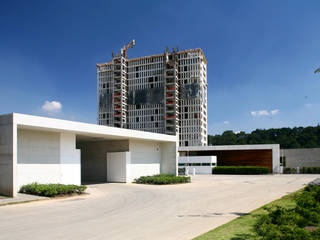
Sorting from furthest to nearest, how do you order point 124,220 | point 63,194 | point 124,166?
point 124,166 → point 63,194 → point 124,220

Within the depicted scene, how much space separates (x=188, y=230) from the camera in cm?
907

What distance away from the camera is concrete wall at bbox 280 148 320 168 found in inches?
2284

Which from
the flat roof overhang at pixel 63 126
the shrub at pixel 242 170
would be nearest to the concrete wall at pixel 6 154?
the flat roof overhang at pixel 63 126

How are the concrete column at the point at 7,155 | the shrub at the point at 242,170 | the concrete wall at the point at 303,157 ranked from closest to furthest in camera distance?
1. the concrete column at the point at 7,155
2. the shrub at the point at 242,170
3. the concrete wall at the point at 303,157

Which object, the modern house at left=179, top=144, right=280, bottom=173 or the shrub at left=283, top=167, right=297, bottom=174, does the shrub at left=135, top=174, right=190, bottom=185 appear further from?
the shrub at left=283, top=167, right=297, bottom=174

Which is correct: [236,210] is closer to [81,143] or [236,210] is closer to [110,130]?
[110,130]

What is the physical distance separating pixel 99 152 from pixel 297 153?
143 ft

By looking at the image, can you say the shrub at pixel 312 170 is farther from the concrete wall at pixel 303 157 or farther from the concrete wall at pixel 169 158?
the concrete wall at pixel 169 158

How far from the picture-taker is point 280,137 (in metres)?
108

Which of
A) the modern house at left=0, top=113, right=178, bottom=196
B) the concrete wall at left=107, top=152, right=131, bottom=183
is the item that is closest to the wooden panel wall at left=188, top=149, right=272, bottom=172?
the modern house at left=0, top=113, right=178, bottom=196

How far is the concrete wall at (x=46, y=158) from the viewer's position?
18750mm

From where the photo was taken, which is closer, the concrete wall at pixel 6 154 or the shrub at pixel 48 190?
the concrete wall at pixel 6 154

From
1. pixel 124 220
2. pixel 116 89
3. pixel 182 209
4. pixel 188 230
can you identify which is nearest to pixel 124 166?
pixel 182 209

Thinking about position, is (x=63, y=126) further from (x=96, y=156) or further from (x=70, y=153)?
(x=96, y=156)
